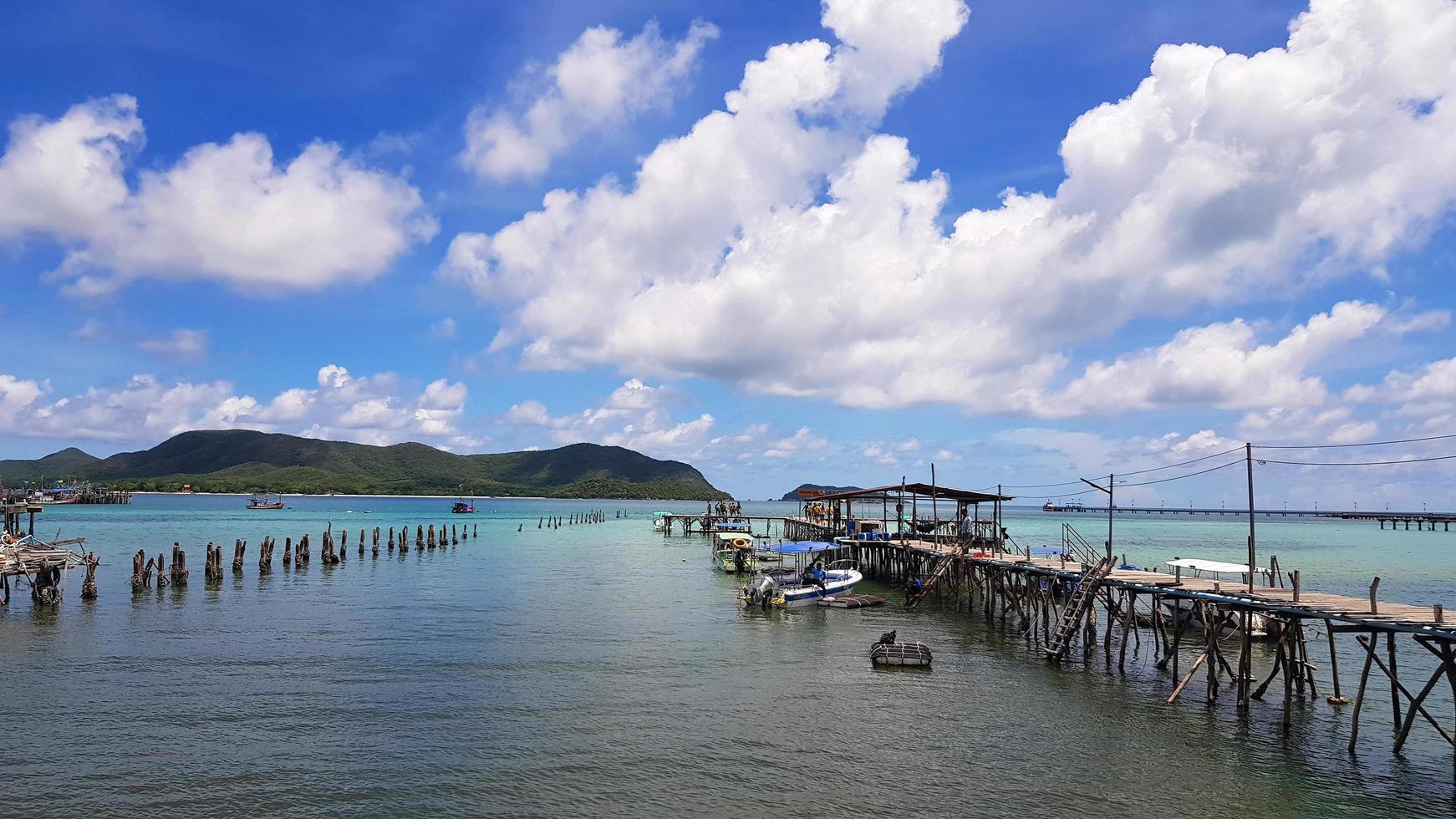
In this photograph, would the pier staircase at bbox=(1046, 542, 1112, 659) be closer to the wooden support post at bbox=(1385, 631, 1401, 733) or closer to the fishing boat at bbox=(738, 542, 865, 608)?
the wooden support post at bbox=(1385, 631, 1401, 733)

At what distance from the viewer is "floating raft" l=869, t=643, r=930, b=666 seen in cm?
3152

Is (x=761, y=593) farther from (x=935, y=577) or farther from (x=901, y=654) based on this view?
(x=901, y=654)

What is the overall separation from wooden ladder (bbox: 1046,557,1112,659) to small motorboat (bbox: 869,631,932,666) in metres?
5.47

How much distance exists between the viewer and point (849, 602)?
4734cm

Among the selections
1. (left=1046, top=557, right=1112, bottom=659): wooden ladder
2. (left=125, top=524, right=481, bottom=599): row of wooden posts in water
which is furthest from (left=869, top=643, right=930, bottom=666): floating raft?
(left=125, top=524, right=481, bottom=599): row of wooden posts in water

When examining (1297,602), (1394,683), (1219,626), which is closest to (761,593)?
(1219,626)

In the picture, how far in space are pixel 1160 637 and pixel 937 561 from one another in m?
17.1

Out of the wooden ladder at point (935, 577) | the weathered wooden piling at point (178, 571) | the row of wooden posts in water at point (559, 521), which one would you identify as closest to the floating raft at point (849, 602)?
the wooden ladder at point (935, 577)

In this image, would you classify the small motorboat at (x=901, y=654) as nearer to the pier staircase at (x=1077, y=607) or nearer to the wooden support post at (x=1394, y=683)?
the pier staircase at (x=1077, y=607)

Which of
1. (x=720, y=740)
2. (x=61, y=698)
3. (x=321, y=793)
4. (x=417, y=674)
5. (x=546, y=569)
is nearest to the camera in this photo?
(x=321, y=793)

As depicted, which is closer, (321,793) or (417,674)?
(321,793)

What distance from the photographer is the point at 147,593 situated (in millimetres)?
46406

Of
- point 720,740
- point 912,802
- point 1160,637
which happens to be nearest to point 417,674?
point 720,740

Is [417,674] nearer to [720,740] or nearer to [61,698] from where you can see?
[61,698]
